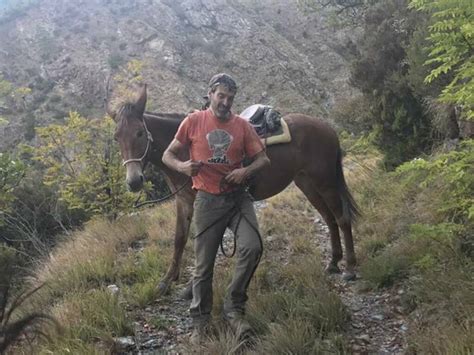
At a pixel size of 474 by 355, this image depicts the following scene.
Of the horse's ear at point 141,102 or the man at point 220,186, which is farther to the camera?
the horse's ear at point 141,102

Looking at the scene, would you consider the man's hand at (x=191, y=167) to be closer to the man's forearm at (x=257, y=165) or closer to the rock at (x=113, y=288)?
→ the man's forearm at (x=257, y=165)

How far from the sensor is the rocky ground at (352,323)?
3744 millimetres

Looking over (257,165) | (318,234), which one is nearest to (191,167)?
(257,165)

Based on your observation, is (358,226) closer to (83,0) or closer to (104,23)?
(104,23)

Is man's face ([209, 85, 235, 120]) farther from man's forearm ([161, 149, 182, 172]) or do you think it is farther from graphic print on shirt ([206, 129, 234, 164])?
man's forearm ([161, 149, 182, 172])

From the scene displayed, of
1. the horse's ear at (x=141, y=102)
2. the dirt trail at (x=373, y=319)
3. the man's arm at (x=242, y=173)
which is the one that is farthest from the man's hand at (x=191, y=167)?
the dirt trail at (x=373, y=319)

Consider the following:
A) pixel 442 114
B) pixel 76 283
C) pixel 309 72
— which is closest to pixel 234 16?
pixel 309 72

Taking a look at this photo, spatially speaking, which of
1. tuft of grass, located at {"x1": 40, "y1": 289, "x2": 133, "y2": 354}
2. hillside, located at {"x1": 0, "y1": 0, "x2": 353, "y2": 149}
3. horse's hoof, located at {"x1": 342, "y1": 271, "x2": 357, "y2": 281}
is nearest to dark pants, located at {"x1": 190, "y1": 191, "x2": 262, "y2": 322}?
tuft of grass, located at {"x1": 40, "y1": 289, "x2": 133, "y2": 354}

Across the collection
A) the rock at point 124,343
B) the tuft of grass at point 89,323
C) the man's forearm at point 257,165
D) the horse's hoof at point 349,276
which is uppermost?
the man's forearm at point 257,165

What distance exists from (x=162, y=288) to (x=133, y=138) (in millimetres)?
1733

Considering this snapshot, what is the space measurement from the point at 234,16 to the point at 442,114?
1660 inches

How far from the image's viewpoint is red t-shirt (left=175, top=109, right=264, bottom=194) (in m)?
3.82

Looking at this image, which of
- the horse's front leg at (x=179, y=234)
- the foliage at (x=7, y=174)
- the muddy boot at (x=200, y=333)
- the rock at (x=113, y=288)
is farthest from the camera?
the foliage at (x=7, y=174)

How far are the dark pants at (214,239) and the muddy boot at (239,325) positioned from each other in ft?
0.17
